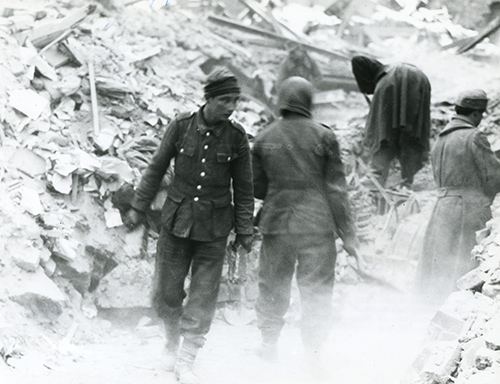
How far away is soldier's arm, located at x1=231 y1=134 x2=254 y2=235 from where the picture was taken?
14.4 ft

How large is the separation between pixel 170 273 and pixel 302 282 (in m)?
0.95

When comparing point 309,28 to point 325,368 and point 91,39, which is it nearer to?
point 91,39

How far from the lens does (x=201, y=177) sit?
4258 millimetres

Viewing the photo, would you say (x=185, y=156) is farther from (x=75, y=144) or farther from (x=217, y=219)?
(x=75, y=144)

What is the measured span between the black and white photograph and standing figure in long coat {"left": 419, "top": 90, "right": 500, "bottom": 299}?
0.06 feet

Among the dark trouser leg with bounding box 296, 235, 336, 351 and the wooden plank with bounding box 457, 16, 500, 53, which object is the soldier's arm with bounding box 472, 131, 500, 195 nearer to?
the dark trouser leg with bounding box 296, 235, 336, 351

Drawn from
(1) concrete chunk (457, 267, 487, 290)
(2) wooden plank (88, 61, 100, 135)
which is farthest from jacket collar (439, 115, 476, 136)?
(2) wooden plank (88, 61, 100, 135)

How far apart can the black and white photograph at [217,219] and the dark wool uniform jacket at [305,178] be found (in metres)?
0.01

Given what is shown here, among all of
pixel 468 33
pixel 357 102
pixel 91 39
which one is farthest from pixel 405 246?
pixel 468 33

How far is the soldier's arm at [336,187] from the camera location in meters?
4.65

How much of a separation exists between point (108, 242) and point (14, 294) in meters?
1.36

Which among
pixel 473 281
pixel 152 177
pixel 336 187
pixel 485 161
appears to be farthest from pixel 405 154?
pixel 152 177

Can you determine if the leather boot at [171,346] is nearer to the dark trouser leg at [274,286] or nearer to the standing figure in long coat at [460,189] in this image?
the dark trouser leg at [274,286]

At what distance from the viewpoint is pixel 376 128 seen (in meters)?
6.48
